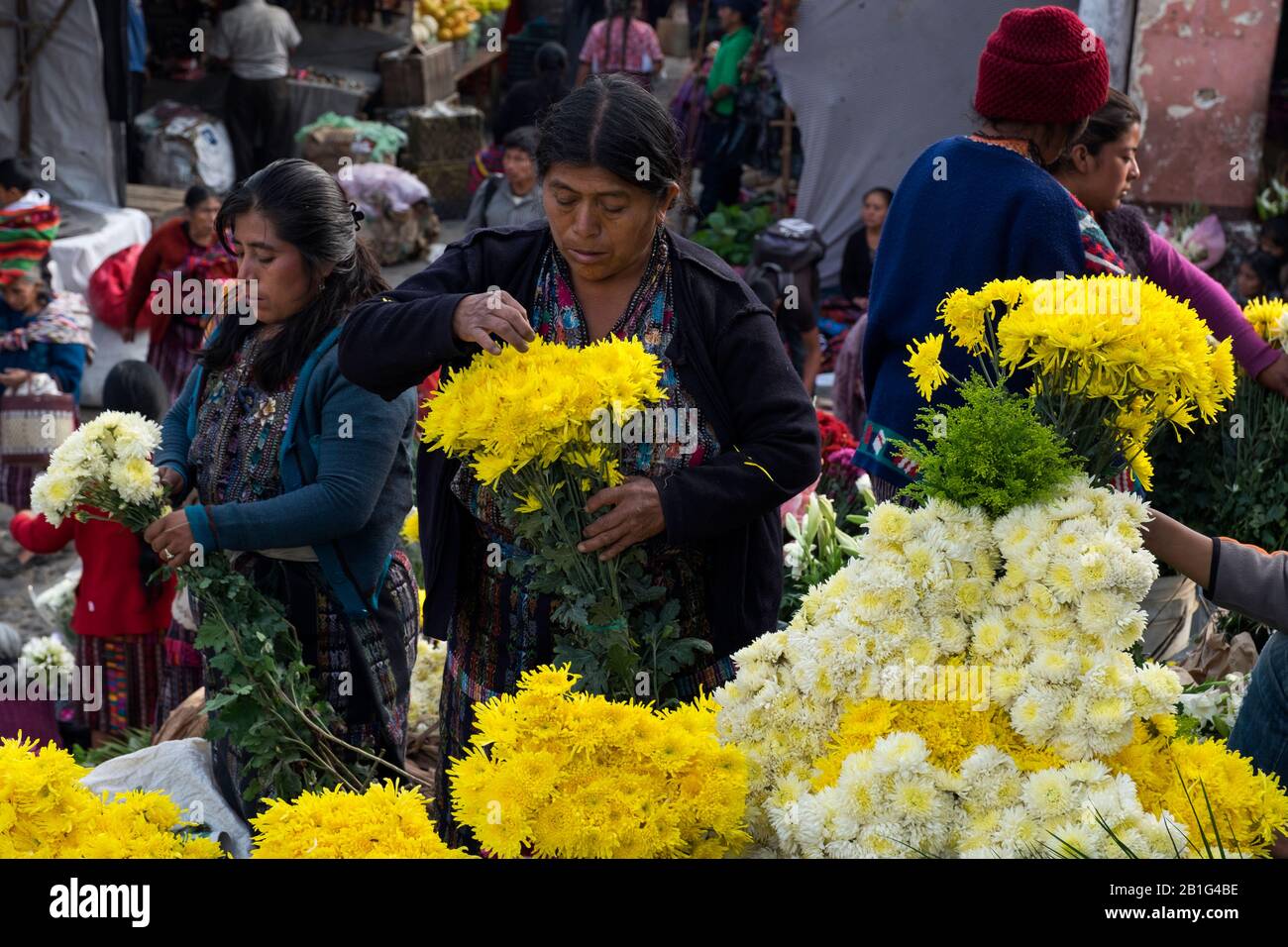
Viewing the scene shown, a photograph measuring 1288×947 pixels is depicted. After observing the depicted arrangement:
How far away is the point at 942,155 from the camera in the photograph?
279cm

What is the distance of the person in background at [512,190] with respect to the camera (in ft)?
25.0

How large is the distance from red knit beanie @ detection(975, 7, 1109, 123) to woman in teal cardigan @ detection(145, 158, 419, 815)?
1294 millimetres

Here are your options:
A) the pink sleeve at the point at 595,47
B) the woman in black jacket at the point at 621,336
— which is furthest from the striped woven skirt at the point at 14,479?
the pink sleeve at the point at 595,47

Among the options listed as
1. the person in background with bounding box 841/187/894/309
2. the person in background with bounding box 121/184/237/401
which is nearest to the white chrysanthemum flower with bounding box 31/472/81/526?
the person in background with bounding box 121/184/237/401

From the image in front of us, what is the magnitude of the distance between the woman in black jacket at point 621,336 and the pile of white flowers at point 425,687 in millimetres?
1409

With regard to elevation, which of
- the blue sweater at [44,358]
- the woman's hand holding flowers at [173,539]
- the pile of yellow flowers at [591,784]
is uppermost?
the pile of yellow flowers at [591,784]

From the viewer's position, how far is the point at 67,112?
9.40 metres

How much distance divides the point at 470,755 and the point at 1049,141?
5.69 feet

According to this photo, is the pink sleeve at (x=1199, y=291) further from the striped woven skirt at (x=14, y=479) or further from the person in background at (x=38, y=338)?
the person in background at (x=38, y=338)

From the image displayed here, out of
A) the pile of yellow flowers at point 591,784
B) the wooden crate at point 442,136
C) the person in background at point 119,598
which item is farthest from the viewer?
the wooden crate at point 442,136

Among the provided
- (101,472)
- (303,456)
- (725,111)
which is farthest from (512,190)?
(101,472)

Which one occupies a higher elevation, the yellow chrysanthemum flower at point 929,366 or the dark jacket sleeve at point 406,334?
the yellow chrysanthemum flower at point 929,366

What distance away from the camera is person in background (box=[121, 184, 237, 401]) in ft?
20.7
